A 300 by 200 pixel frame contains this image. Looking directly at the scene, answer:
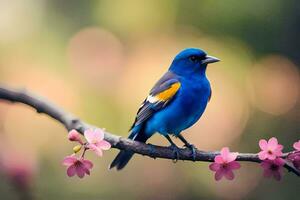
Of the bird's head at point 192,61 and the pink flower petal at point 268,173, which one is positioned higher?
the bird's head at point 192,61

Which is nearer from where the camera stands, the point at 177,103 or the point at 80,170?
the point at 80,170

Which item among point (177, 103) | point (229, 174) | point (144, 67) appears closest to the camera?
point (229, 174)

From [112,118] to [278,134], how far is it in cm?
103

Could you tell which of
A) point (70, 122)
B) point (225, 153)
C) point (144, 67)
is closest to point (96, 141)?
point (70, 122)

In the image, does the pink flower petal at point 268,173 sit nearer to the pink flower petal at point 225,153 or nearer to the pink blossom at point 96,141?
the pink flower petal at point 225,153

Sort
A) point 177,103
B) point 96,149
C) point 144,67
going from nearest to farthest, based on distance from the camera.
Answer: point 96,149
point 177,103
point 144,67

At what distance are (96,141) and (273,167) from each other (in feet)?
1.32

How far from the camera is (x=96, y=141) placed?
5.72 feet

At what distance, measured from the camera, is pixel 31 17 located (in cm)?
447

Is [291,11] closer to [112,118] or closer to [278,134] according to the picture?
[278,134]

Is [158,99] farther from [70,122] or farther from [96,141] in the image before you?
[96,141]

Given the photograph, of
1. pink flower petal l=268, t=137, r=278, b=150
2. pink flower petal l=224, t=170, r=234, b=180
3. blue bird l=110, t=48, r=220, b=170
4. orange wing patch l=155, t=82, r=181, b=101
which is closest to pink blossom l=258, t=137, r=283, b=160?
pink flower petal l=268, t=137, r=278, b=150

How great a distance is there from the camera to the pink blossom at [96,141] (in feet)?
5.64

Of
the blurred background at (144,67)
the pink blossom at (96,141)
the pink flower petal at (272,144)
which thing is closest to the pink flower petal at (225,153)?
the pink flower petal at (272,144)
